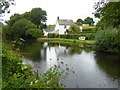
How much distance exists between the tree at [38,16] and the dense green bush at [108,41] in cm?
2831

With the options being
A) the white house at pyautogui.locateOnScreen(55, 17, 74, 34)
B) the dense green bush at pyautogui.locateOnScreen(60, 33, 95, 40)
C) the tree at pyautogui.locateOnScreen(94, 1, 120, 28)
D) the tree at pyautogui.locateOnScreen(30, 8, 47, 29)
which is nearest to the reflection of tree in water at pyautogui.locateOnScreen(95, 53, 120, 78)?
the tree at pyautogui.locateOnScreen(94, 1, 120, 28)

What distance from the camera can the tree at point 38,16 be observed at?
53.6 meters

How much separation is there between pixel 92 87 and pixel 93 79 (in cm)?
180

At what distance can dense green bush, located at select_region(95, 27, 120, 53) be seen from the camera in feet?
82.7

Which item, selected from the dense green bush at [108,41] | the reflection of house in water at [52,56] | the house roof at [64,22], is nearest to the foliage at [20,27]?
the house roof at [64,22]

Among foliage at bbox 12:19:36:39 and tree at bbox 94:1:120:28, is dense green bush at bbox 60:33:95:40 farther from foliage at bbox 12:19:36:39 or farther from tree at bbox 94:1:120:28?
tree at bbox 94:1:120:28

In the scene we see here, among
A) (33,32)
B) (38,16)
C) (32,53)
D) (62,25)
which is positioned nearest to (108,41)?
(32,53)

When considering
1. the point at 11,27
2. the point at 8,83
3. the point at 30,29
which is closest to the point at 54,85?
the point at 8,83

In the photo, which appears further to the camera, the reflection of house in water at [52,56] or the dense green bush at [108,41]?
the dense green bush at [108,41]

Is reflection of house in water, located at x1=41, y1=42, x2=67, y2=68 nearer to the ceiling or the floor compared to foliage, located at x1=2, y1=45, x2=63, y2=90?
nearer to the floor

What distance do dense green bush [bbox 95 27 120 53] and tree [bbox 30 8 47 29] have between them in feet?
92.9

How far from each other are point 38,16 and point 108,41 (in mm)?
31385

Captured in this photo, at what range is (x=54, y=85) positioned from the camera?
555 cm

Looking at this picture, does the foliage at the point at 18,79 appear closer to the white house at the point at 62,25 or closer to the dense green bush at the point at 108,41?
the dense green bush at the point at 108,41
